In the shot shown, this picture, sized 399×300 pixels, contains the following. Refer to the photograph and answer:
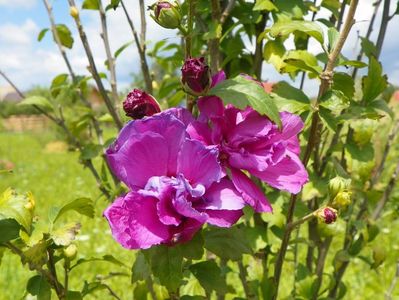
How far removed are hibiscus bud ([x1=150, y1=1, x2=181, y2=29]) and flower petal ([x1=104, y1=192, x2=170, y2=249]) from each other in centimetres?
25

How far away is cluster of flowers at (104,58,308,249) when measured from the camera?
622mm

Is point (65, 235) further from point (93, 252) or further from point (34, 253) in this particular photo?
point (93, 252)

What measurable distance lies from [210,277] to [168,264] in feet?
0.74

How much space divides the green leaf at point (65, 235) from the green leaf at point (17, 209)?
0.17 feet

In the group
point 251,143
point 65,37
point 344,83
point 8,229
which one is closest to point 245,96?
point 251,143

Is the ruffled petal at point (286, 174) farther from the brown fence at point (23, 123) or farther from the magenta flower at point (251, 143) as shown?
the brown fence at point (23, 123)

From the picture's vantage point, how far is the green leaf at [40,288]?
904mm

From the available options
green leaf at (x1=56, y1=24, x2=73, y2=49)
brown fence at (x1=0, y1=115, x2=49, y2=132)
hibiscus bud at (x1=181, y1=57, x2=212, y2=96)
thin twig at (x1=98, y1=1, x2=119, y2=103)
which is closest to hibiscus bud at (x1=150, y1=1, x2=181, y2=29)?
hibiscus bud at (x1=181, y1=57, x2=212, y2=96)

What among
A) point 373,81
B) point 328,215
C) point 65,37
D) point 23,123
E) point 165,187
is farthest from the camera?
point 23,123

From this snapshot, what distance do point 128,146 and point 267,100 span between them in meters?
0.21

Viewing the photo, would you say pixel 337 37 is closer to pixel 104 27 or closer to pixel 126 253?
pixel 104 27

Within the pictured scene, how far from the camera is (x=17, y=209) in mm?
821

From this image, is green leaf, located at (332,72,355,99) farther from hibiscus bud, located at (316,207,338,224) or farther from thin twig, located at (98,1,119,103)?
thin twig, located at (98,1,119,103)

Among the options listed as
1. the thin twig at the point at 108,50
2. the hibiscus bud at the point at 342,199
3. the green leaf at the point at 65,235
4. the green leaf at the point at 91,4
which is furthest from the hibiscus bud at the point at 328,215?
the green leaf at the point at 91,4
